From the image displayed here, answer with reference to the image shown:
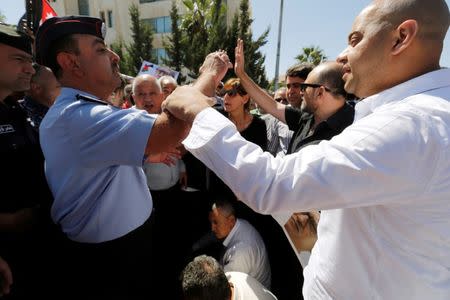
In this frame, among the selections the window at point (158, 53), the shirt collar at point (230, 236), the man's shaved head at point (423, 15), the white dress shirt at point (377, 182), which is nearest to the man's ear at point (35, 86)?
the shirt collar at point (230, 236)

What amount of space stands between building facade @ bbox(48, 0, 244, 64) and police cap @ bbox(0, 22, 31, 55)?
93.9 ft

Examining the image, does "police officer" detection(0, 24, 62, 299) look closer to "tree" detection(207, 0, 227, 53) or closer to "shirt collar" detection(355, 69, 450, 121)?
"shirt collar" detection(355, 69, 450, 121)

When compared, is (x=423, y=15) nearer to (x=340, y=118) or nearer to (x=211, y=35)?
(x=340, y=118)

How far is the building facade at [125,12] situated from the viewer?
2931 cm

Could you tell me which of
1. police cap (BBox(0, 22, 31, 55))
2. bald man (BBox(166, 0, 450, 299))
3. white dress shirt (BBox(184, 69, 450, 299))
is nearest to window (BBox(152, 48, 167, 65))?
police cap (BBox(0, 22, 31, 55))

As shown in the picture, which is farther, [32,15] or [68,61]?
[32,15]

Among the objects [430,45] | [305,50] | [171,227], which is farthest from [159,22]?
[430,45]

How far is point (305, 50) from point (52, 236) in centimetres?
3673

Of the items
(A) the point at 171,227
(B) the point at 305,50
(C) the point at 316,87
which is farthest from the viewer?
(B) the point at 305,50

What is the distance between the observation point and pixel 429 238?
975 mm

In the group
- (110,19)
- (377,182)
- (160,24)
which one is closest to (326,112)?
(377,182)

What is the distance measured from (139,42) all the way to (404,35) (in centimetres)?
2917

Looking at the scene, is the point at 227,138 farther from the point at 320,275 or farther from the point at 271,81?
the point at 271,81

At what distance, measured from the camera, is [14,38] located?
2166mm
